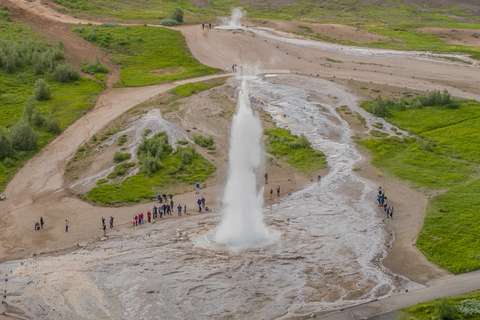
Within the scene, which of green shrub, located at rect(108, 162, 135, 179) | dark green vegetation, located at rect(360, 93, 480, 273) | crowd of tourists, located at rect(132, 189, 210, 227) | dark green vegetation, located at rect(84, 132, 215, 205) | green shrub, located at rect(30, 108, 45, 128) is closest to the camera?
dark green vegetation, located at rect(360, 93, 480, 273)

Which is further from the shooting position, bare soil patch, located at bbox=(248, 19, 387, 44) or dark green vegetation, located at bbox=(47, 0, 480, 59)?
dark green vegetation, located at bbox=(47, 0, 480, 59)

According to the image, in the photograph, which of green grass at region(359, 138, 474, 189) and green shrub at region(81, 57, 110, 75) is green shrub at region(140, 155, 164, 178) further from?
green shrub at region(81, 57, 110, 75)

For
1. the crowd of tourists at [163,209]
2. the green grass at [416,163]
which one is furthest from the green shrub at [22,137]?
the green grass at [416,163]

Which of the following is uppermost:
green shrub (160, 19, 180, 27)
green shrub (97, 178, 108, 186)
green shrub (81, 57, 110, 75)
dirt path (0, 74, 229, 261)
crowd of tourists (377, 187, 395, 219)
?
green shrub (160, 19, 180, 27)

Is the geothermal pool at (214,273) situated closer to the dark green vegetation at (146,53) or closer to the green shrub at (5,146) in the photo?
the green shrub at (5,146)

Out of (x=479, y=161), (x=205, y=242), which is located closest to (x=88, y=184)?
(x=205, y=242)

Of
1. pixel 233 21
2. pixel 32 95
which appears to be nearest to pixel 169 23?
pixel 233 21

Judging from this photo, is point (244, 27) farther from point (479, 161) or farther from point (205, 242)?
point (205, 242)

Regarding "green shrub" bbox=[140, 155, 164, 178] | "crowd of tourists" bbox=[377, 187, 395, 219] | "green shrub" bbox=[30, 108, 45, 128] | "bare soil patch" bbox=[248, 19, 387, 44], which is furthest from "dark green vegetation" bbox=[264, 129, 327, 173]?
"bare soil patch" bbox=[248, 19, 387, 44]
